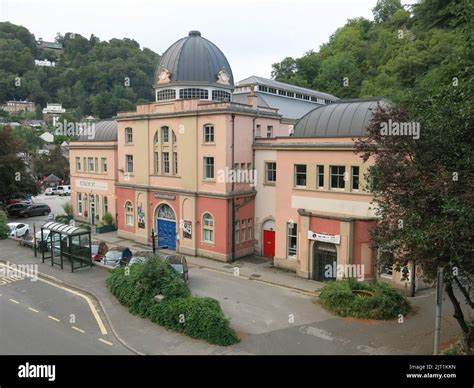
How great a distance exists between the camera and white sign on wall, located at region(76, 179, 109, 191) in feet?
127

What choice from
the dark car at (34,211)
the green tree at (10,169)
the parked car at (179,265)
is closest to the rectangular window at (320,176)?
the parked car at (179,265)

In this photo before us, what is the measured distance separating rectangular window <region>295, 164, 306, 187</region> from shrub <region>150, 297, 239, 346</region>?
1055 cm

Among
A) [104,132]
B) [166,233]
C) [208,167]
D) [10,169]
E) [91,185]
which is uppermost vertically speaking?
[104,132]

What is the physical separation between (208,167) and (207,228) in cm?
404

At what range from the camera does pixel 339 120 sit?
2311 cm

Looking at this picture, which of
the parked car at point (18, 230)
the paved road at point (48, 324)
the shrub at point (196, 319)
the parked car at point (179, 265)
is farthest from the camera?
the parked car at point (18, 230)

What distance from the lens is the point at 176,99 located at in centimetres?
2980

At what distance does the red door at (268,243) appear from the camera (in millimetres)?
28453

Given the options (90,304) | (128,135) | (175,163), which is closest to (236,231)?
(175,163)

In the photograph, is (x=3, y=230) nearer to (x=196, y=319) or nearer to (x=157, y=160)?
(x=157, y=160)

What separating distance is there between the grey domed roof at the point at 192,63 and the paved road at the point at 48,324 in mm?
16763

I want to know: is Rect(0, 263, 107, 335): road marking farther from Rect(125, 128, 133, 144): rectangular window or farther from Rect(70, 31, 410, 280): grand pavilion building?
Rect(125, 128, 133, 144): rectangular window

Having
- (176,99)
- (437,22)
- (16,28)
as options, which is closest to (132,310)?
(176,99)

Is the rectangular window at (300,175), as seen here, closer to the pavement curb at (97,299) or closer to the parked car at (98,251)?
the pavement curb at (97,299)
